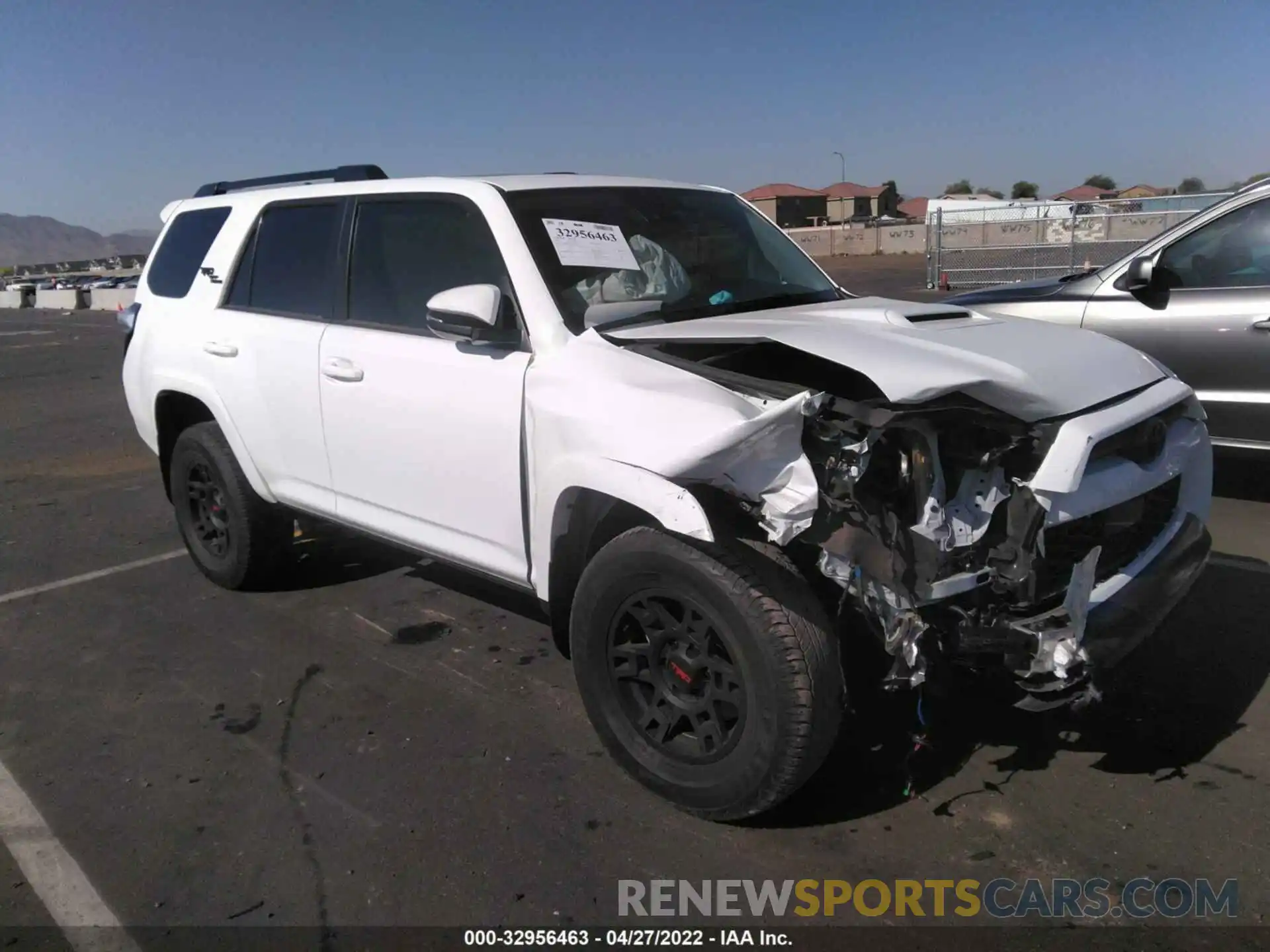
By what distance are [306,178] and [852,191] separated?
85552mm

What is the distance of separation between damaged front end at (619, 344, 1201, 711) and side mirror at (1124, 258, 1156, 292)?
3.40 meters

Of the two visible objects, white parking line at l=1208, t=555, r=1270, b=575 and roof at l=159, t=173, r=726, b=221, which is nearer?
roof at l=159, t=173, r=726, b=221

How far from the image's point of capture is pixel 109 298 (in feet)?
116

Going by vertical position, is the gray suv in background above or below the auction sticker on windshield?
below

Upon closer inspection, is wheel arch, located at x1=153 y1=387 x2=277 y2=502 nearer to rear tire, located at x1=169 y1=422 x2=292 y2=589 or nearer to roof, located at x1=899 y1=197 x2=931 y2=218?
rear tire, located at x1=169 y1=422 x2=292 y2=589

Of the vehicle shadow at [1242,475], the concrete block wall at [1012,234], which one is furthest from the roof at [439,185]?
the concrete block wall at [1012,234]

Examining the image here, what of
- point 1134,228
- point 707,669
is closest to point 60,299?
point 1134,228

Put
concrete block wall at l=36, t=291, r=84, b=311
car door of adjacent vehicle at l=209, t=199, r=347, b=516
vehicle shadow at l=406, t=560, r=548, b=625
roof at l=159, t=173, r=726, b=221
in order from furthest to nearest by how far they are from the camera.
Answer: concrete block wall at l=36, t=291, r=84, b=311 → vehicle shadow at l=406, t=560, r=548, b=625 → car door of adjacent vehicle at l=209, t=199, r=347, b=516 → roof at l=159, t=173, r=726, b=221

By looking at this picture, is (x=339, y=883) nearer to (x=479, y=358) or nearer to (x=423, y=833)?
(x=423, y=833)

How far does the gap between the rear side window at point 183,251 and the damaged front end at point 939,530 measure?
3.57 m

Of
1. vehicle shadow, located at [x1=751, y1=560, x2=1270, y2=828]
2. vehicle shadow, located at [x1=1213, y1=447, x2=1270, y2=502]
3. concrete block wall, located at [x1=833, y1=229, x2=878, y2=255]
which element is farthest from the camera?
concrete block wall, located at [x1=833, y1=229, x2=878, y2=255]

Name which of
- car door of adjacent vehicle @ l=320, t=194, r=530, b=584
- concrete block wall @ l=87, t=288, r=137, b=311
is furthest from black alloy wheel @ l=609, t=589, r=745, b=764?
concrete block wall @ l=87, t=288, r=137, b=311

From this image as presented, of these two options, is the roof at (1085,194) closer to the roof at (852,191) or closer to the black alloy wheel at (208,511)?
the roof at (852,191)

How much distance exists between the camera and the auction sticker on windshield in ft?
11.6
